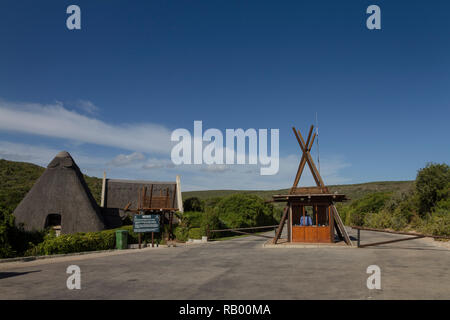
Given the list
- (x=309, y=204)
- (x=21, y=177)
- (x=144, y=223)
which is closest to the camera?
(x=309, y=204)

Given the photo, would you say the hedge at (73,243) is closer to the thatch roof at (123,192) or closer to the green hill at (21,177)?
the thatch roof at (123,192)

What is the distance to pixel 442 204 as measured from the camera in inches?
1142

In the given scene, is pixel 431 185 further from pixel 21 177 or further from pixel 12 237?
pixel 21 177

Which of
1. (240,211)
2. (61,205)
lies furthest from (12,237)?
(240,211)

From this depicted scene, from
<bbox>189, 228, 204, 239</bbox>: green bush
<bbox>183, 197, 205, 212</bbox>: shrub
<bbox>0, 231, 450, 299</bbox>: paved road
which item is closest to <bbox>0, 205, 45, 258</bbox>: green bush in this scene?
<bbox>0, 231, 450, 299</bbox>: paved road

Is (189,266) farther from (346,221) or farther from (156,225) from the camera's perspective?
(346,221)

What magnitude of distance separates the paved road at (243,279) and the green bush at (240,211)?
20.9 metres

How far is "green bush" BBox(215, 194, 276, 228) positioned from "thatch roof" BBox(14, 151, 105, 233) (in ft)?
40.9

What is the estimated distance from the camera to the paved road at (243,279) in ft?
25.6

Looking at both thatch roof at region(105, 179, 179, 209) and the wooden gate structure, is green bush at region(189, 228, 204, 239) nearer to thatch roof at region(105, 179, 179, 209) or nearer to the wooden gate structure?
thatch roof at region(105, 179, 179, 209)

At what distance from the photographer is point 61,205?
27125 mm

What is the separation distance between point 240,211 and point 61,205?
1721cm
